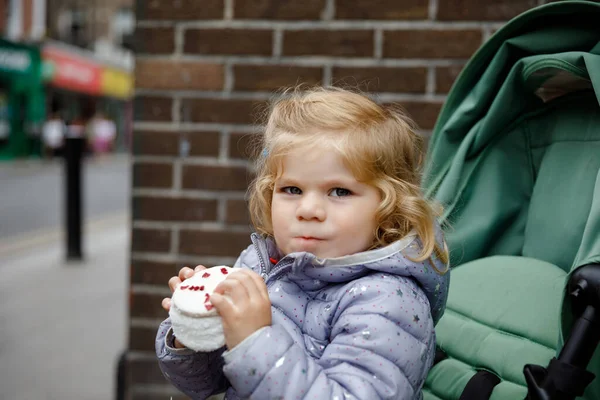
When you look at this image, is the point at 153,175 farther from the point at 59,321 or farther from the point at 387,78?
the point at 59,321

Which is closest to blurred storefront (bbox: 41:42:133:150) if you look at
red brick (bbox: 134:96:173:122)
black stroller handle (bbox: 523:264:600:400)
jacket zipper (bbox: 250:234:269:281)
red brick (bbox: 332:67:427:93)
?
red brick (bbox: 134:96:173:122)

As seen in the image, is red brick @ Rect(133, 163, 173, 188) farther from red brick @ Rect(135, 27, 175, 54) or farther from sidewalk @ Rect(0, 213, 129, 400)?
sidewalk @ Rect(0, 213, 129, 400)

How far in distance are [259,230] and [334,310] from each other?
392 mm

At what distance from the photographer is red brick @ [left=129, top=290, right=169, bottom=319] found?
2.84 metres

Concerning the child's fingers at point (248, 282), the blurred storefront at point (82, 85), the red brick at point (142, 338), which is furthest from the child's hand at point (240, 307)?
the blurred storefront at point (82, 85)

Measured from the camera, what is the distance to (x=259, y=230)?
1660mm

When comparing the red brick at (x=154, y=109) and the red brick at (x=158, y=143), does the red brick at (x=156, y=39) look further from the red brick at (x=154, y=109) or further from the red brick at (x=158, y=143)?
the red brick at (x=158, y=143)

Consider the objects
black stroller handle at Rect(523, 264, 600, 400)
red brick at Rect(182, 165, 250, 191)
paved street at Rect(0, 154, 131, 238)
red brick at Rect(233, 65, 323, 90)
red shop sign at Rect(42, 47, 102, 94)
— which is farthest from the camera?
red shop sign at Rect(42, 47, 102, 94)

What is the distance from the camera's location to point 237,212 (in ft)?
9.04

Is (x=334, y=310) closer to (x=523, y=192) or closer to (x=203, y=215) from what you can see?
(x=523, y=192)

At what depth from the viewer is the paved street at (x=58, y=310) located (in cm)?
364

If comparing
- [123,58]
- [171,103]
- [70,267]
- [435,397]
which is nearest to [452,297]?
[435,397]

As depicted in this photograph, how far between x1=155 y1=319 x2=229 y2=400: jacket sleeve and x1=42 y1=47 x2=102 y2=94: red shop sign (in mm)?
22498

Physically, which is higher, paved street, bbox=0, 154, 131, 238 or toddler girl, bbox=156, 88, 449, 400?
toddler girl, bbox=156, 88, 449, 400
